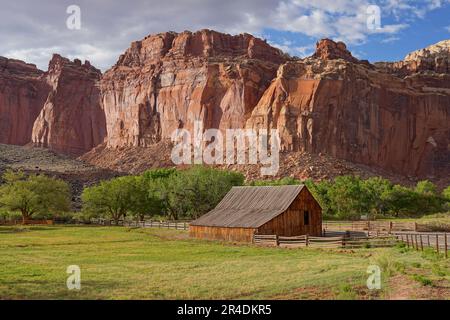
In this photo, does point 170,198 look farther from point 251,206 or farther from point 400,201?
point 400,201

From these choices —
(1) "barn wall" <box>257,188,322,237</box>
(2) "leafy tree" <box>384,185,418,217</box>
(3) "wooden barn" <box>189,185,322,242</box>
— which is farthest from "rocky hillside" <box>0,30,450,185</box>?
(1) "barn wall" <box>257,188,322,237</box>

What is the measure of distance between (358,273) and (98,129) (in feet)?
566

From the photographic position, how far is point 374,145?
454 feet

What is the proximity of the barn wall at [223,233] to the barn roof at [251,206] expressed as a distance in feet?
1.06

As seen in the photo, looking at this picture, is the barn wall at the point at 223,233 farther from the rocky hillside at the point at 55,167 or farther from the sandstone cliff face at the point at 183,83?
the sandstone cliff face at the point at 183,83

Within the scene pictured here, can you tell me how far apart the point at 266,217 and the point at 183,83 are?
110 meters

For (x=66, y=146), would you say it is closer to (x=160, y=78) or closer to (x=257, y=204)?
(x=160, y=78)

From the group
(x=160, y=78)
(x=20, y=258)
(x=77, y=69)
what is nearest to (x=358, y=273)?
(x=20, y=258)

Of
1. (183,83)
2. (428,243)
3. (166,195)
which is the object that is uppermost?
(183,83)

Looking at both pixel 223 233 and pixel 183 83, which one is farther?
pixel 183 83

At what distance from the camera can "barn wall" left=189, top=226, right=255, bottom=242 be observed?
39.5 m

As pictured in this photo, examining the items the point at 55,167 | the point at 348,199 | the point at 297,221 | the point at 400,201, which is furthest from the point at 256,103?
the point at 297,221

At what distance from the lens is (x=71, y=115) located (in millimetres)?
184625
